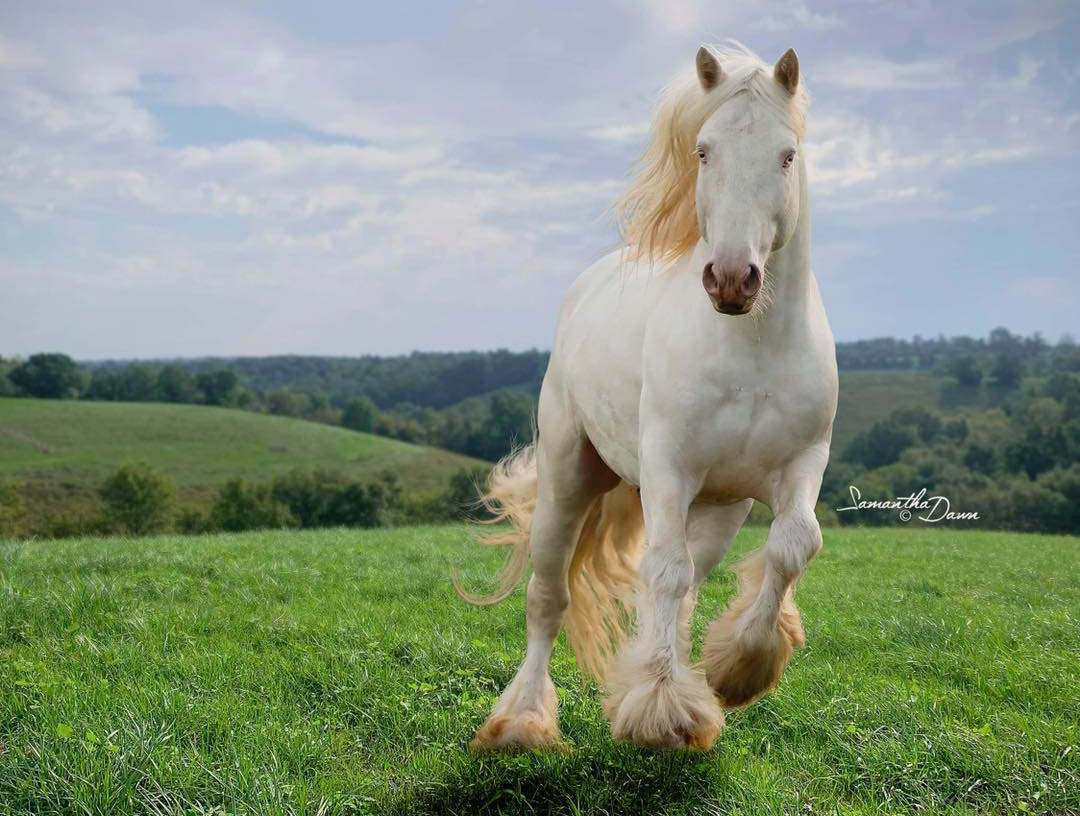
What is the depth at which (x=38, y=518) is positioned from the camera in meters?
45.4

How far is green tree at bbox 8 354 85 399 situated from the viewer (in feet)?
248

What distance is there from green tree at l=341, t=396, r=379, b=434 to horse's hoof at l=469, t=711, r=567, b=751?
254ft

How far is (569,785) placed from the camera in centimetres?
404

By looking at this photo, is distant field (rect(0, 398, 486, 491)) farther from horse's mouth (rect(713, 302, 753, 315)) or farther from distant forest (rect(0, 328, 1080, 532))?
horse's mouth (rect(713, 302, 753, 315))

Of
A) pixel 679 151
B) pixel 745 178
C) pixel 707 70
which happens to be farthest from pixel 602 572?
pixel 707 70

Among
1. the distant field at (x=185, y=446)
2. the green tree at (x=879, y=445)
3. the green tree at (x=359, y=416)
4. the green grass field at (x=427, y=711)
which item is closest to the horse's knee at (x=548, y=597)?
the green grass field at (x=427, y=711)

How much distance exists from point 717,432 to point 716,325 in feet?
1.40

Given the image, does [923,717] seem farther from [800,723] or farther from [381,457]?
[381,457]

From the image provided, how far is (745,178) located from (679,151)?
56 cm

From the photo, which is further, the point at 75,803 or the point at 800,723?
the point at 800,723

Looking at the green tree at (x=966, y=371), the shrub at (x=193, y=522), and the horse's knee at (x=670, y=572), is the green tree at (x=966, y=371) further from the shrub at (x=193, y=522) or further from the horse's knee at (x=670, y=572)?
the horse's knee at (x=670, y=572)

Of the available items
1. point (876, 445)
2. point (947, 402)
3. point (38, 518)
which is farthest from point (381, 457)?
point (947, 402)

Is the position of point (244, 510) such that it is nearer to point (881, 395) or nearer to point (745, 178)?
point (745, 178)

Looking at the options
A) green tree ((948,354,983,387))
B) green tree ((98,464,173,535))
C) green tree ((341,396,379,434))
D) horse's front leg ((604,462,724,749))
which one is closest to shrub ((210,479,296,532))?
green tree ((98,464,173,535))
